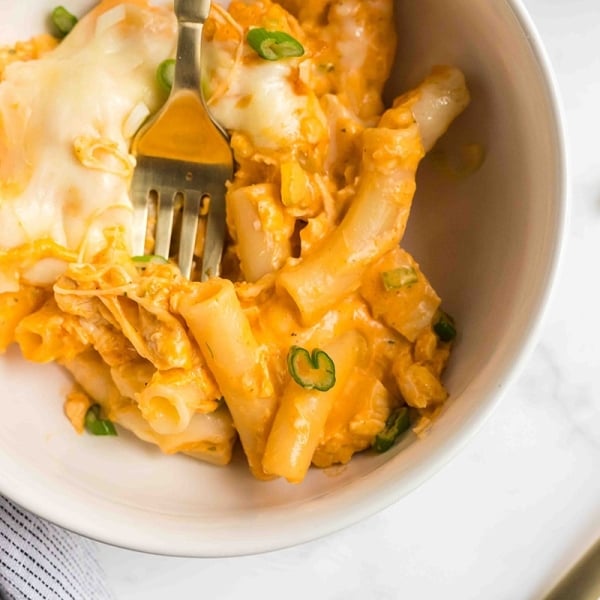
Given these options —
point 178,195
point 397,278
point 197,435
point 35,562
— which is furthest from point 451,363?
point 35,562

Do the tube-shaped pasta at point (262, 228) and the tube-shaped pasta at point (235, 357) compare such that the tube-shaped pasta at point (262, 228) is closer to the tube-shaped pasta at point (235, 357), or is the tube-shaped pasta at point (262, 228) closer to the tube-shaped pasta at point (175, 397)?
the tube-shaped pasta at point (235, 357)

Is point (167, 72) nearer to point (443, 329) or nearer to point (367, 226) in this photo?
point (367, 226)

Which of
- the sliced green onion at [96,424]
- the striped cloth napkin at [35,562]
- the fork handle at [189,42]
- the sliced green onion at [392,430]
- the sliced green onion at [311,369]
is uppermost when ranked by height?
the fork handle at [189,42]

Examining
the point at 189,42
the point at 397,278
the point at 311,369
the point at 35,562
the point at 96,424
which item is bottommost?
the point at 35,562

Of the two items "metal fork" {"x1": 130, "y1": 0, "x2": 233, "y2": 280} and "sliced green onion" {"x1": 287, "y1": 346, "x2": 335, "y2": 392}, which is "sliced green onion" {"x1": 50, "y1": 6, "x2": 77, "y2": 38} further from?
"sliced green onion" {"x1": 287, "y1": 346, "x2": 335, "y2": 392}

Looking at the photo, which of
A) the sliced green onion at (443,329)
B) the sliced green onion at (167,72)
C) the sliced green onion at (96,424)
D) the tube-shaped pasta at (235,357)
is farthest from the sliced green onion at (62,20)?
the sliced green onion at (443,329)

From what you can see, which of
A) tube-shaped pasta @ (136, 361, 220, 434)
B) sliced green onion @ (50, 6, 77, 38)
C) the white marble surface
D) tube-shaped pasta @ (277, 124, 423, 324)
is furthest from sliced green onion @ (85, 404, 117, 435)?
sliced green onion @ (50, 6, 77, 38)
